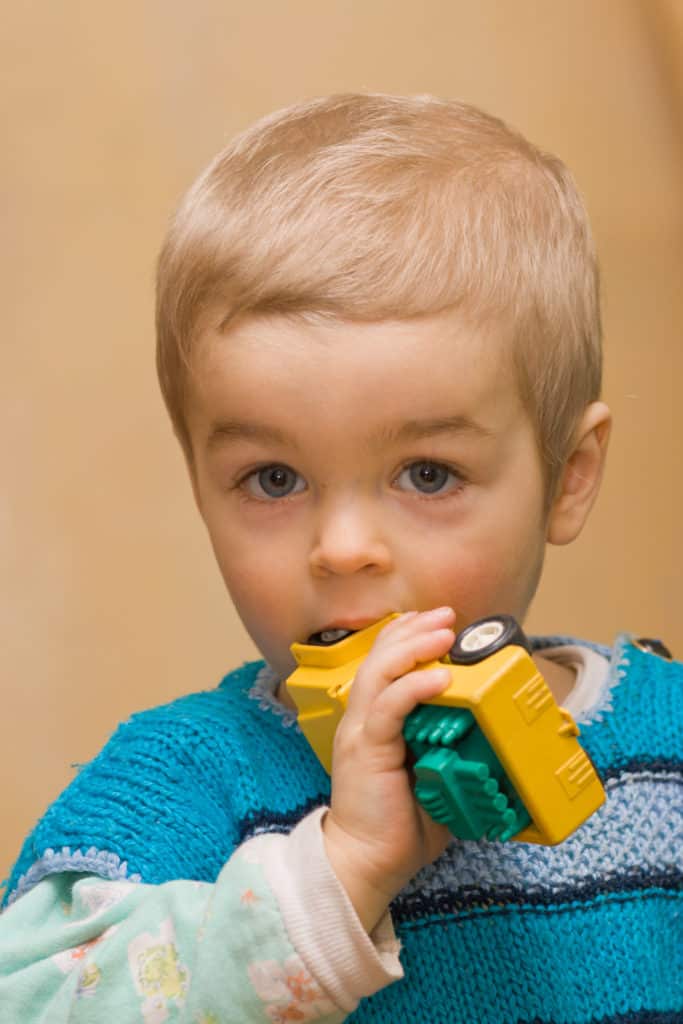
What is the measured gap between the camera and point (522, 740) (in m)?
0.70

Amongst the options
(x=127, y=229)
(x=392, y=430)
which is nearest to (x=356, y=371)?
(x=392, y=430)

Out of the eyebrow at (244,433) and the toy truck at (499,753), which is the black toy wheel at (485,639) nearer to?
the toy truck at (499,753)

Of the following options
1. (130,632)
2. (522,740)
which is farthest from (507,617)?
(130,632)

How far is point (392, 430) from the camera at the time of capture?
2.65 feet

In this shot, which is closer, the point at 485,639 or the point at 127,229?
the point at 485,639

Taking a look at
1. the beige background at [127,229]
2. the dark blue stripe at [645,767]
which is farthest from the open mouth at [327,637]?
the beige background at [127,229]

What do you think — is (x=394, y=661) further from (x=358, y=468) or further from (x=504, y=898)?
(x=504, y=898)

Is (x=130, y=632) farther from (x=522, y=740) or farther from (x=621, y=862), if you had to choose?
(x=522, y=740)

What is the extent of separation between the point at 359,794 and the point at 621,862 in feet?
0.81

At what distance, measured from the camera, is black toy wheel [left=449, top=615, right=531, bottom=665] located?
28.6 inches

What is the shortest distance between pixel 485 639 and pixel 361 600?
0.10m

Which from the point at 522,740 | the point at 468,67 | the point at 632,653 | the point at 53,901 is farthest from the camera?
the point at 468,67

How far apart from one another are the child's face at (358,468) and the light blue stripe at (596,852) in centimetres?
14

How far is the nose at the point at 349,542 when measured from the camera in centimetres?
80
